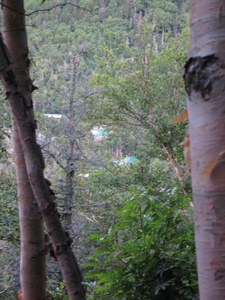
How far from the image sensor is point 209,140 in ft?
1.98

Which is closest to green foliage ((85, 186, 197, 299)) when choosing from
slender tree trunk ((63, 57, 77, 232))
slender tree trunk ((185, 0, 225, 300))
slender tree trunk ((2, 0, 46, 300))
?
slender tree trunk ((2, 0, 46, 300))

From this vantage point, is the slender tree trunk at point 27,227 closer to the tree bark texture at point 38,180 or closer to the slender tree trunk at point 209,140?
the tree bark texture at point 38,180

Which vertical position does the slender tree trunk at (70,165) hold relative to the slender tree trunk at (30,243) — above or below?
above

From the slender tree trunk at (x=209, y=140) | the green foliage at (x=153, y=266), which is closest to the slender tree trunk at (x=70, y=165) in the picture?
the green foliage at (x=153, y=266)

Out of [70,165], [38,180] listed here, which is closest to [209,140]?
[38,180]

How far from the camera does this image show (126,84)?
9.05 metres

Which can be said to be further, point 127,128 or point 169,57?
point 127,128

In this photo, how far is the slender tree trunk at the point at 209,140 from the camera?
0.60m

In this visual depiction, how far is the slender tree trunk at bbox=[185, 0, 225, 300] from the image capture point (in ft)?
1.97

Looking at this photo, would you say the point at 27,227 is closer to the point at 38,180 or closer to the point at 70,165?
the point at 38,180

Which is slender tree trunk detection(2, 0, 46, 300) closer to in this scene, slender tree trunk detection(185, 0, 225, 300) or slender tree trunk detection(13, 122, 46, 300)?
slender tree trunk detection(13, 122, 46, 300)

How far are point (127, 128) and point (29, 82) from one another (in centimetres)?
870

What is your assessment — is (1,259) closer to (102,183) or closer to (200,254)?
(102,183)

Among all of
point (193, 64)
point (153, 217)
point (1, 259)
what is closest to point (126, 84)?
point (1, 259)
